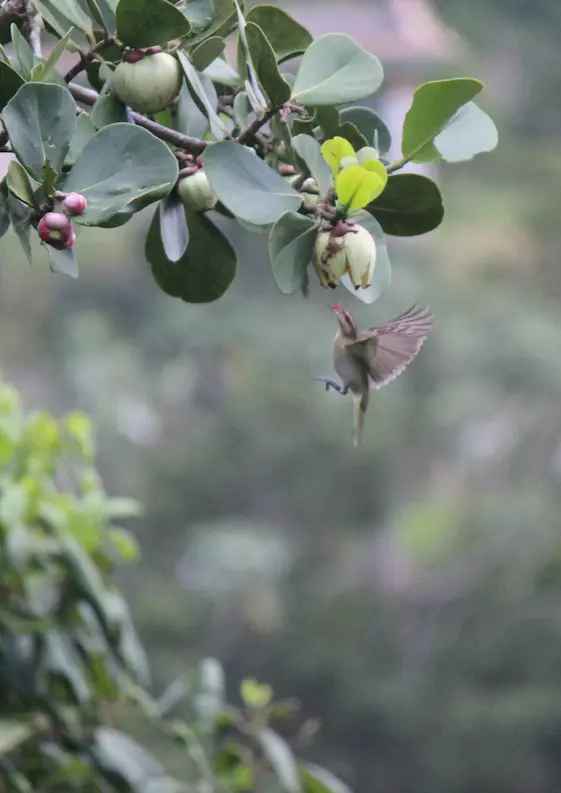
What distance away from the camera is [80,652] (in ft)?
2.31

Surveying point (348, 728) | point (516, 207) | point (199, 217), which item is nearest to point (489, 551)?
point (348, 728)

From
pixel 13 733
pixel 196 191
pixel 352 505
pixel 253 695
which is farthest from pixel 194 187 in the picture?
pixel 352 505

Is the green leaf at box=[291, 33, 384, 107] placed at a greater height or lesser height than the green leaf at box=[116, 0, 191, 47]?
lesser

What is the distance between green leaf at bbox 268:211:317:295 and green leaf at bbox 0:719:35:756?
1.19 ft

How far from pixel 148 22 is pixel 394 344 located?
0.56 ft

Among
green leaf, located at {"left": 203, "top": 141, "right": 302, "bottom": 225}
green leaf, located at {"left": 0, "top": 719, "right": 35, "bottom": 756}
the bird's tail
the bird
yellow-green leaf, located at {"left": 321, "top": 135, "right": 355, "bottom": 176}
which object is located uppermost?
yellow-green leaf, located at {"left": 321, "top": 135, "right": 355, "bottom": 176}

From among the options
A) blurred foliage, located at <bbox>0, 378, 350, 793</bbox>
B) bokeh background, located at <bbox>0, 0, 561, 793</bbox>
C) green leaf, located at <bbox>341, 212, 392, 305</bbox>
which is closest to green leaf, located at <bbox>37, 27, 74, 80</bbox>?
green leaf, located at <bbox>341, 212, 392, 305</bbox>

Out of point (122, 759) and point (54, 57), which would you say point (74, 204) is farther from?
point (122, 759)

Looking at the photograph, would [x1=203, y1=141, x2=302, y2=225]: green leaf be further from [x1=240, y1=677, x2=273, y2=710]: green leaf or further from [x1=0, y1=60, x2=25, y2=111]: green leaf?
[x1=240, y1=677, x2=273, y2=710]: green leaf

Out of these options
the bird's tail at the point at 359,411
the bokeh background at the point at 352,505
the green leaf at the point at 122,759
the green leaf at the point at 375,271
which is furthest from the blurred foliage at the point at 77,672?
the bokeh background at the point at 352,505

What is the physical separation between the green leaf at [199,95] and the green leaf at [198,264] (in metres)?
0.07

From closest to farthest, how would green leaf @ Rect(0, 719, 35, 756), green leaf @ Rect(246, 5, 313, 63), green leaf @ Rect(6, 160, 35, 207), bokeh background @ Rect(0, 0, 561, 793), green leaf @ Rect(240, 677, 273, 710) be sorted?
1. green leaf @ Rect(6, 160, 35, 207)
2. green leaf @ Rect(246, 5, 313, 63)
3. green leaf @ Rect(0, 719, 35, 756)
4. green leaf @ Rect(240, 677, 273, 710)
5. bokeh background @ Rect(0, 0, 561, 793)

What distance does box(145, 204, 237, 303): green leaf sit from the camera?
1.47 ft

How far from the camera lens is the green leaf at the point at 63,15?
0.37 meters
